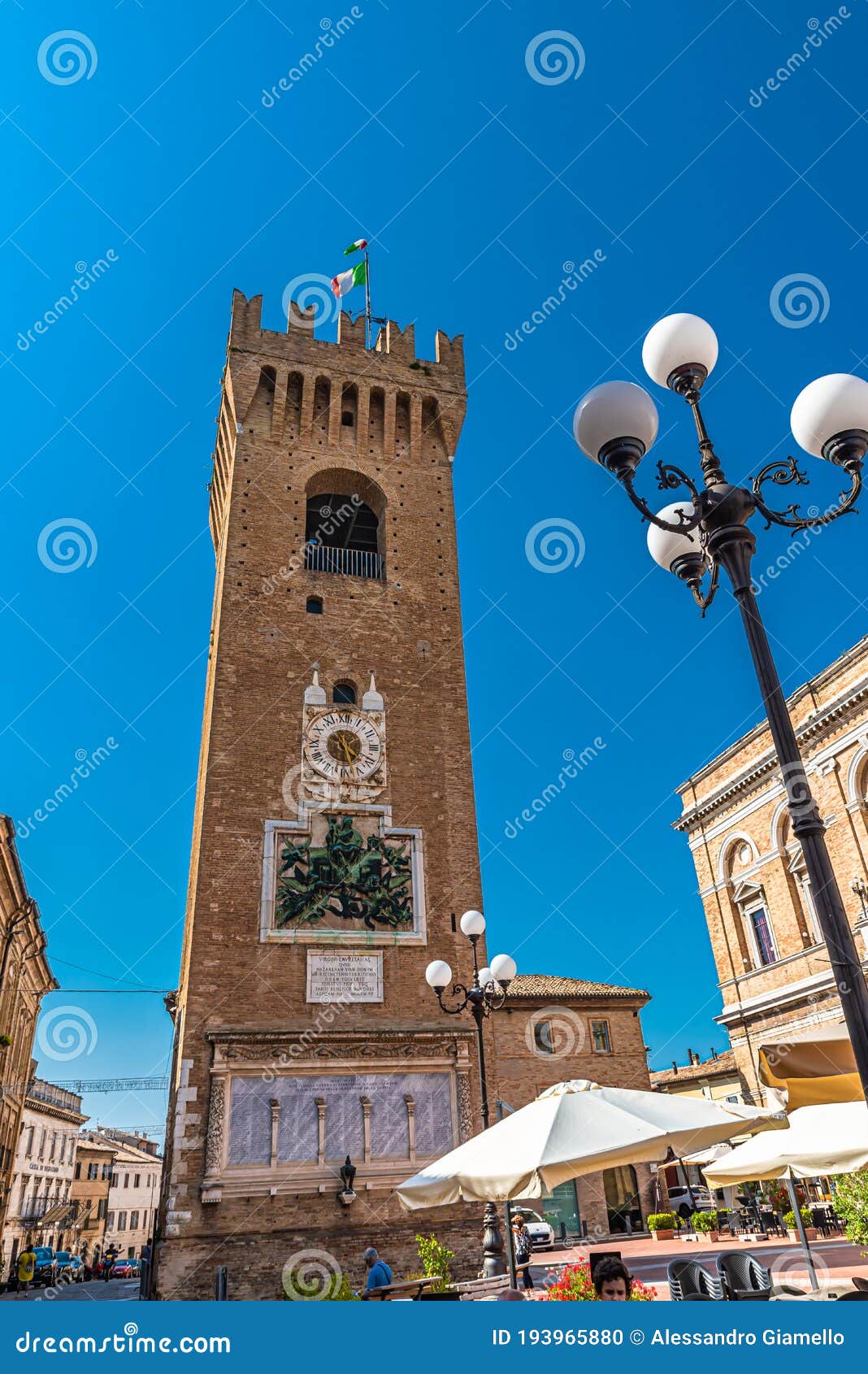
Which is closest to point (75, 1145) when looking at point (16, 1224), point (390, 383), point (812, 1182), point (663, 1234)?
point (16, 1224)

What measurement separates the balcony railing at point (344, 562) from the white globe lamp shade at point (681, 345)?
50.1ft

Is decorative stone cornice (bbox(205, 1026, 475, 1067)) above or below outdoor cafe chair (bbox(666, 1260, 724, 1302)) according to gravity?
above

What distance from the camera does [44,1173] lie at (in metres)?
47.6

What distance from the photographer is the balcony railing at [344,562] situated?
69.4 feet

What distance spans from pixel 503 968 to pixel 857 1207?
5111mm

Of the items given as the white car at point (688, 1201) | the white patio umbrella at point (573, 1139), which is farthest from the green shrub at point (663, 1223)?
the white patio umbrella at point (573, 1139)

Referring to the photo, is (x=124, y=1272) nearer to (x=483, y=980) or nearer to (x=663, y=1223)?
(x=663, y=1223)

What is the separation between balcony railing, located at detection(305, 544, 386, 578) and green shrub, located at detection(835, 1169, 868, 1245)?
15.7 meters

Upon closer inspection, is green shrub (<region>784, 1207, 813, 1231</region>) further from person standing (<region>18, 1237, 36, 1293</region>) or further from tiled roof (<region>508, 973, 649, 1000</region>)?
person standing (<region>18, 1237, 36, 1293</region>)

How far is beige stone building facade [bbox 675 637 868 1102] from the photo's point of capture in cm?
2069

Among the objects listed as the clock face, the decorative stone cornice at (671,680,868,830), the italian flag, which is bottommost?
the clock face

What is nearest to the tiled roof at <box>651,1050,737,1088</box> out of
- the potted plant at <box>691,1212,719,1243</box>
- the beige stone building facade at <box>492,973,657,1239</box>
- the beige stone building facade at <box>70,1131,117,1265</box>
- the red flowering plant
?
the beige stone building facade at <box>492,973,657,1239</box>

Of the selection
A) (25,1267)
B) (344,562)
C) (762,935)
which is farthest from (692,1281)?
(25,1267)

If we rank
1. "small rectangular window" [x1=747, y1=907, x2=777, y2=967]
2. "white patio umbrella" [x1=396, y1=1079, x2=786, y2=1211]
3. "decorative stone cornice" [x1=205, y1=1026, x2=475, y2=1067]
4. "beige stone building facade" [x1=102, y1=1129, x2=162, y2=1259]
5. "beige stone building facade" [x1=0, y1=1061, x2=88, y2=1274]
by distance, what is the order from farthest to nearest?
"beige stone building facade" [x1=102, y1=1129, x2=162, y2=1259] < "beige stone building facade" [x1=0, y1=1061, x2=88, y2=1274] < "small rectangular window" [x1=747, y1=907, x2=777, y2=967] < "decorative stone cornice" [x1=205, y1=1026, x2=475, y2=1067] < "white patio umbrella" [x1=396, y1=1079, x2=786, y2=1211]
